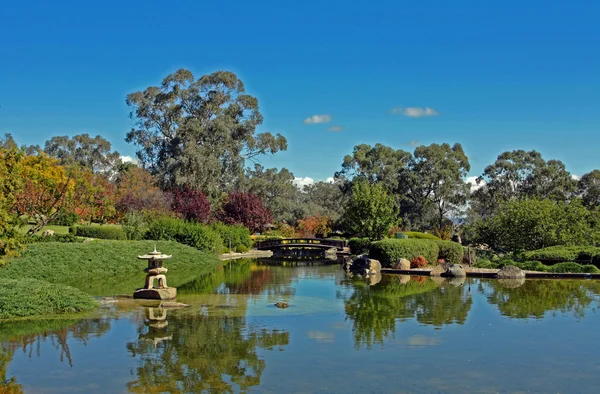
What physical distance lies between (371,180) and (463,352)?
2141 inches

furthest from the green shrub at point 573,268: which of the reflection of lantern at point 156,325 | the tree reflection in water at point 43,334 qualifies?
the tree reflection in water at point 43,334

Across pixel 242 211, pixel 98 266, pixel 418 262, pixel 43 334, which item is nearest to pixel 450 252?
pixel 418 262

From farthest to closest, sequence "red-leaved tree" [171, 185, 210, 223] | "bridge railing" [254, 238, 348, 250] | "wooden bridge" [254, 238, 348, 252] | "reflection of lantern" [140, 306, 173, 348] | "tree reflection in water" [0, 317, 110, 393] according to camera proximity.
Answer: "bridge railing" [254, 238, 348, 250] → "wooden bridge" [254, 238, 348, 252] → "red-leaved tree" [171, 185, 210, 223] → "reflection of lantern" [140, 306, 173, 348] → "tree reflection in water" [0, 317, 110, 393]

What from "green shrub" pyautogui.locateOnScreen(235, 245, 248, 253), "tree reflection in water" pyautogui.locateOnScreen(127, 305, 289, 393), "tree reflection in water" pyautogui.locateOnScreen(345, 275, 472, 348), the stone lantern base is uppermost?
"green shrub" pyautogui.locateOnScreen(235, 245, 248, 253)

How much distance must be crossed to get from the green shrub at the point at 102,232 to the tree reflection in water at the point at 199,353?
79.6 ft

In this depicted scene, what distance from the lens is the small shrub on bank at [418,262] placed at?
109 ft

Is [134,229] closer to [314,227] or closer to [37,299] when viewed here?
[37,299]

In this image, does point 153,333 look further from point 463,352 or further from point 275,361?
point 463,352

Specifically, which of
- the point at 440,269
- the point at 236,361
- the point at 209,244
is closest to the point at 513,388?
the point at 236,361

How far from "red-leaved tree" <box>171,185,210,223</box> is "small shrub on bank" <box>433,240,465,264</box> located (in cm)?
2068

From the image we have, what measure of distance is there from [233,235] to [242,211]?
533 centimetres

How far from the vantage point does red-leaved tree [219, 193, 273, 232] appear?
54.7 meters

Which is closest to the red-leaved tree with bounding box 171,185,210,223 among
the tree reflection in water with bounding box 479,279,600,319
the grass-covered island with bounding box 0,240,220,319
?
the grass-covered island with bounding box 0,240,220,319

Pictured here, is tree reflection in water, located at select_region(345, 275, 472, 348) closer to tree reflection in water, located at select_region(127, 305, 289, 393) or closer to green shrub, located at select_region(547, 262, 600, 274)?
tree reflection in water, located at select_region(127, 305, 289, 393)
